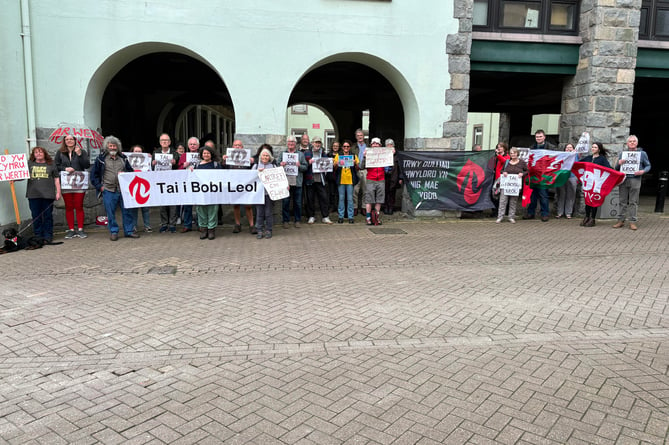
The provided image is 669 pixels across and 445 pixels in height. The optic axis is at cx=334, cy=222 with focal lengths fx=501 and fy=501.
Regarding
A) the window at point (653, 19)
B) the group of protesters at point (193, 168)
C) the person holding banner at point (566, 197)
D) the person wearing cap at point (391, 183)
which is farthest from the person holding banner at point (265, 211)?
the window at point (653, 19)

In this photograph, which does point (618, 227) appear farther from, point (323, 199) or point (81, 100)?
point (81, 100)

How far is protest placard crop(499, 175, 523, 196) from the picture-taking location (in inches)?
442

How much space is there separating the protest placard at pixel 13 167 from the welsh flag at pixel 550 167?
406 inches

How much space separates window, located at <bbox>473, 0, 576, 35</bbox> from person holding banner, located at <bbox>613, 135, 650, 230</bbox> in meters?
3.53

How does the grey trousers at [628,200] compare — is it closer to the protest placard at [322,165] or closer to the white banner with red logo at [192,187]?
the protest placard at [322,165]

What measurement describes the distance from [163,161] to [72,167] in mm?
1631

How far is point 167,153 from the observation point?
1019cm

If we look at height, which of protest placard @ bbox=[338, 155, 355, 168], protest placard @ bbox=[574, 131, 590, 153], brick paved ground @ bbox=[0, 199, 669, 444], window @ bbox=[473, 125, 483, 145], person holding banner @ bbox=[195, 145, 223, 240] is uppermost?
window @ bbox=[473, 125, 483, 145]

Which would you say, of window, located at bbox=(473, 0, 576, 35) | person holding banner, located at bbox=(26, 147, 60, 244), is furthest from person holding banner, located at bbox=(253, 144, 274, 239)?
window, located at bbox=(473, 0, 576, 35)

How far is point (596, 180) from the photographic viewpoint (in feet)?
35.8

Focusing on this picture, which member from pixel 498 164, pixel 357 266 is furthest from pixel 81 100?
pixel 498 164

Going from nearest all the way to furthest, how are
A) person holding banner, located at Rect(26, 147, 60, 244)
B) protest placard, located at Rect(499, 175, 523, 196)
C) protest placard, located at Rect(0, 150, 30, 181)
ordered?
protest placard, located at Rect(0, 150, 30, 181)
person holding banner, located at Rect(26, 147, 60, 244)
protest placard, located at Rect(499, 175, 523, 196)

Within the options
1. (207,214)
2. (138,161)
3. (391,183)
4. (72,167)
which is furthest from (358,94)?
(72,167)

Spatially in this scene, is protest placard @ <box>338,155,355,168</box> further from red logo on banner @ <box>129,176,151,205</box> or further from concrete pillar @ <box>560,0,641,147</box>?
concrete pillar @ <box>560,0,641,147</box>
